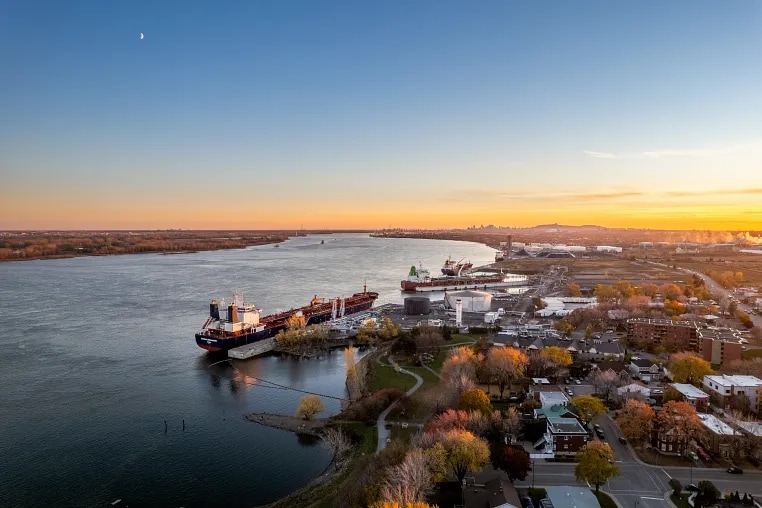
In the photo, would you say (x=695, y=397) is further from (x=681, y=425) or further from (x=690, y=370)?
(x=681, y=425)

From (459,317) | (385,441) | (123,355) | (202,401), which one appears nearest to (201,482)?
(385,441)

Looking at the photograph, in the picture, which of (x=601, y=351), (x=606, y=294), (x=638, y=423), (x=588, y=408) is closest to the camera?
(x=638, y=423)

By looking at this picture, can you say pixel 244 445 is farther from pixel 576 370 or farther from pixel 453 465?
pixel 576 370

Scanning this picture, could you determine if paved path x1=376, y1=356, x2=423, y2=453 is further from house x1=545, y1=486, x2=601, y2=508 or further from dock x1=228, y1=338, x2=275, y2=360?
dock x1=228, y1=338, x2=275, y2=360

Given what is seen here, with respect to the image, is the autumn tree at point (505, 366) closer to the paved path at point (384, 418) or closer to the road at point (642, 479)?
the paved path at point (384, 418)

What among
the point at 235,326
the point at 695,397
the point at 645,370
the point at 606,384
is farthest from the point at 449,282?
the point at 695,397

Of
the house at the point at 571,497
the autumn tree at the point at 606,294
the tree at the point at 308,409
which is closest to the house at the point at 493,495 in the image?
the house at the point at 571,497
